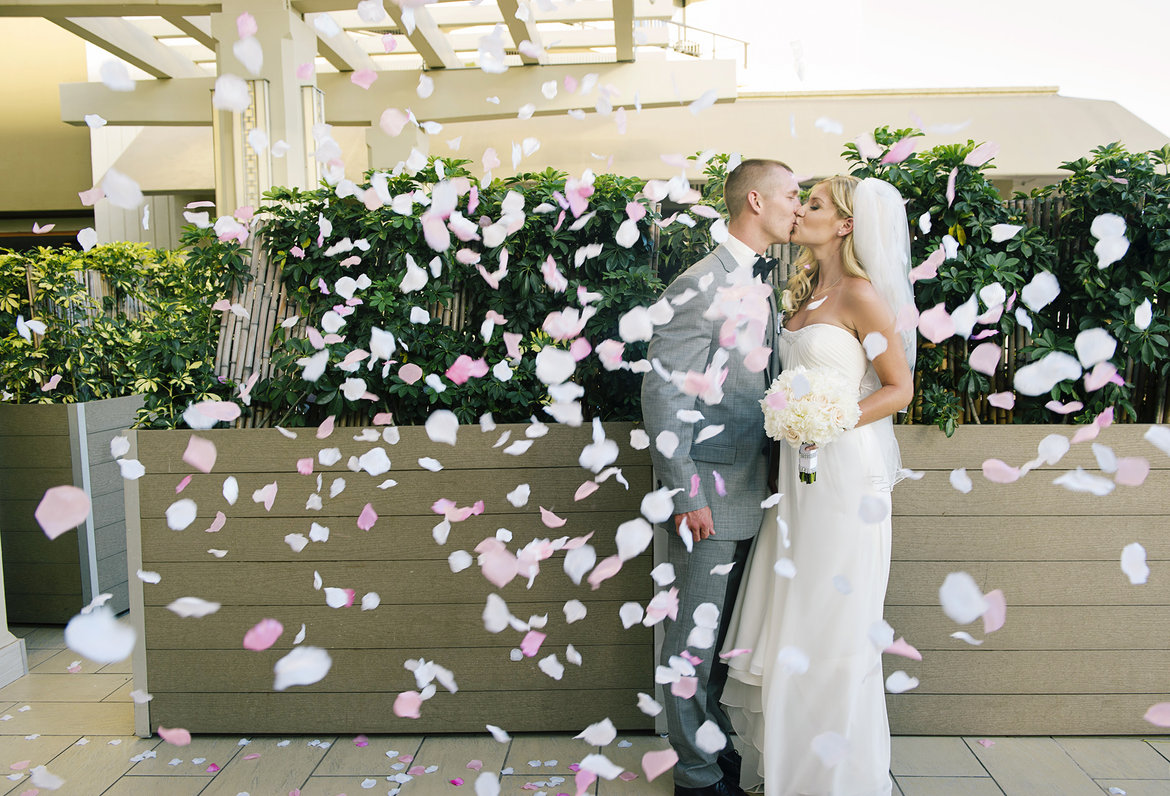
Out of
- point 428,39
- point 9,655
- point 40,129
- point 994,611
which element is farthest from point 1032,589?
point 40,129

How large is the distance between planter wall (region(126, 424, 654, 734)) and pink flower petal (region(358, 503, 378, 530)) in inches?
0.9

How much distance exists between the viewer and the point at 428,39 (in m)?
6.33

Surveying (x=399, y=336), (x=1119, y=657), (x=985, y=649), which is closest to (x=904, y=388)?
(x=985, y=649)

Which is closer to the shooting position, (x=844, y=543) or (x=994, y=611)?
(x=844, y=543)

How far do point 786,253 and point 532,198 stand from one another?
2.59ft

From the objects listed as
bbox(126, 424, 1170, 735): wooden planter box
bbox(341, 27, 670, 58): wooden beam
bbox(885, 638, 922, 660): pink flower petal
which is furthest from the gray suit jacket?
bbox(341, 27, 670, 58): wooden beam

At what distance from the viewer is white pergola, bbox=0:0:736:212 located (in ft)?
17.4

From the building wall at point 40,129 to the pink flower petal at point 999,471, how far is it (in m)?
10.1

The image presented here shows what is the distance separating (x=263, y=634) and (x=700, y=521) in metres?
1.34

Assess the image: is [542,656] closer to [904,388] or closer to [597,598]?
[597,598]

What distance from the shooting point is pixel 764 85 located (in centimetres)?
832

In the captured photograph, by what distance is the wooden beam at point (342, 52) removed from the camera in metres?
6.37

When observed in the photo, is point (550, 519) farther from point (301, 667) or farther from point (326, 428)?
point (301, 667)

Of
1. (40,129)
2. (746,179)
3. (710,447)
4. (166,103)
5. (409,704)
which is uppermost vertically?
(40,129)
